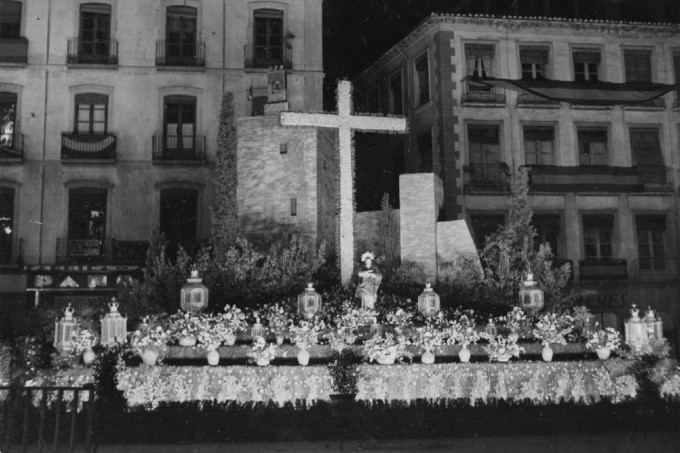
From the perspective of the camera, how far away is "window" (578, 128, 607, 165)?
26.9m

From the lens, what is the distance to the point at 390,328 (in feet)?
46.1

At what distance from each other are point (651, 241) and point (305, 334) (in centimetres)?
1801

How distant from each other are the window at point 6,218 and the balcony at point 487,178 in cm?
1523

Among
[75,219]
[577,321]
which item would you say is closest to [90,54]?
[75,219]

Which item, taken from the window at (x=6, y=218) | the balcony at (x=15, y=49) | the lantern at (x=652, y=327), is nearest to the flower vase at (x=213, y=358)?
the lantern at (x=652, y=327)

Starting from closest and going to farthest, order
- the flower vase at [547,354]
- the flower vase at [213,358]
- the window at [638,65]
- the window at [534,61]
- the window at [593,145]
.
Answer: the flower vase at [213,358] → the flower vase at [547,354] → the window at [534,61] → the window at [593,145] → the window at [638,65]

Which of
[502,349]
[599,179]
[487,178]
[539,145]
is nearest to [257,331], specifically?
[502,349]

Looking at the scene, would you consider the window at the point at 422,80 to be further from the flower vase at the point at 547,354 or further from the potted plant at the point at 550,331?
the flower vase at the point at 547,354

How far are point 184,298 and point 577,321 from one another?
26.1 ft

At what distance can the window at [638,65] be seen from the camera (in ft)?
89.9

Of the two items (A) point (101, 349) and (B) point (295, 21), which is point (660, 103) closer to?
(B) point (295, 21)

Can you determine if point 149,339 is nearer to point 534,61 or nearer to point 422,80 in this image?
point 422,80

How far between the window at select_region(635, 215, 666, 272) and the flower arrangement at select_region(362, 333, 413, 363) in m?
16.3

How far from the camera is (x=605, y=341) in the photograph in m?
14.0
